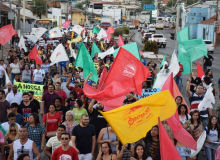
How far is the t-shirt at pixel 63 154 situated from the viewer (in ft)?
20.5

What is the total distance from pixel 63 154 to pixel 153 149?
1.51m

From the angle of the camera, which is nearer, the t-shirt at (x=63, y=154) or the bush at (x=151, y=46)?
the t-shirt at (x=63, y=154)

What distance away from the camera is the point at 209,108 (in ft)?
31.3

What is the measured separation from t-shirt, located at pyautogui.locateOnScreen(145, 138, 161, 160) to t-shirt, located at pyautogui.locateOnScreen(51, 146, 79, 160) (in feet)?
4.20

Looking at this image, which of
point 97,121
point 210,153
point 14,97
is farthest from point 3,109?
point 210,153

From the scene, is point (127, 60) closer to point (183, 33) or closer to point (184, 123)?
point (184, 123)

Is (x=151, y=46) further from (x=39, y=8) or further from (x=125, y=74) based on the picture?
(x=39, y=8)

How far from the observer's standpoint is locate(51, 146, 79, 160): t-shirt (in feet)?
20.5

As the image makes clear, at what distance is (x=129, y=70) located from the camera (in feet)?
31.4

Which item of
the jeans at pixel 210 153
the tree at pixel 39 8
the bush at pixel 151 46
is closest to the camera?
the jeans at pixel 210 153

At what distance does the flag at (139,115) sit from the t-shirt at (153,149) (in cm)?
70

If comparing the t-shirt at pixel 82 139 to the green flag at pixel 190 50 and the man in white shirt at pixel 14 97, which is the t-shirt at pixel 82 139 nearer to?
the man in white shirt at pixel 14 97

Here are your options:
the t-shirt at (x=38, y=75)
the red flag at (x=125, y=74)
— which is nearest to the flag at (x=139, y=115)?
the red flag at (x=125, y=74)

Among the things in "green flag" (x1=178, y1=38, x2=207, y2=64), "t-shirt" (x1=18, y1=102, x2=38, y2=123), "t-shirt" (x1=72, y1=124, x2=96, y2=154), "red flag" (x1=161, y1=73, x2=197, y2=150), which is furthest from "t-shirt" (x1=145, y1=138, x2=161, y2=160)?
"green flag" (x1=178, y1=38, x2=207, y2=64)
